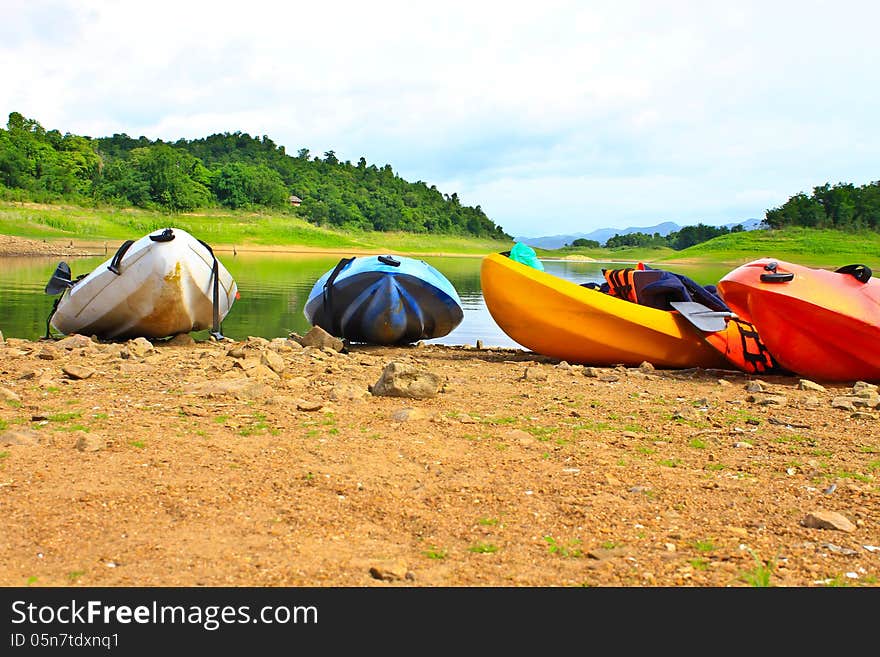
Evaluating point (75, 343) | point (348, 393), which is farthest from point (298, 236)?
point (348, 393)

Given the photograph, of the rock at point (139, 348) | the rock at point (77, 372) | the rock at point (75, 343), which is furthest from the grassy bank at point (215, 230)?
the rock at point (77, 372)

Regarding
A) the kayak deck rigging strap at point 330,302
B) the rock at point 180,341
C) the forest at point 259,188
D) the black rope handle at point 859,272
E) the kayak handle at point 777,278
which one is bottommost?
the rock at point 180,341

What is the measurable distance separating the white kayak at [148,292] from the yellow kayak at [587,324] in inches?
165

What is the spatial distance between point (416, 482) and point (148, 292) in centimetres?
775

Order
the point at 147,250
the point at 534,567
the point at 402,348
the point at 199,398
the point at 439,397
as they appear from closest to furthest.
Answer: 1. the point at 534,567
2. the point at 199,398
3. the point at 439,397
4. the point at 147,250
5. the point at 402,348

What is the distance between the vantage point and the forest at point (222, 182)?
75.4 m

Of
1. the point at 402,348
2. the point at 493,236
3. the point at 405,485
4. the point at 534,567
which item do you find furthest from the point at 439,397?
the point at 493,236

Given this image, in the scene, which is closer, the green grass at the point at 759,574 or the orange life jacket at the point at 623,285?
the green grass at the point at 759,574

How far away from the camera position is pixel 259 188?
9756cm

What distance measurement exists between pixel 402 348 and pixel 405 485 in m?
7.87

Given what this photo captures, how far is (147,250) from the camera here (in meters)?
10.8

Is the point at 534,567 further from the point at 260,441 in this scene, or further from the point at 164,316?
the point at 164,316

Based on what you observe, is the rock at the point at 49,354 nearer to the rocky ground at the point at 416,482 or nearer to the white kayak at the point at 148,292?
the rocky ground at the point at 416,482

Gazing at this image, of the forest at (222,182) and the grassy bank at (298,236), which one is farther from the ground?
the forest at (222,182)
